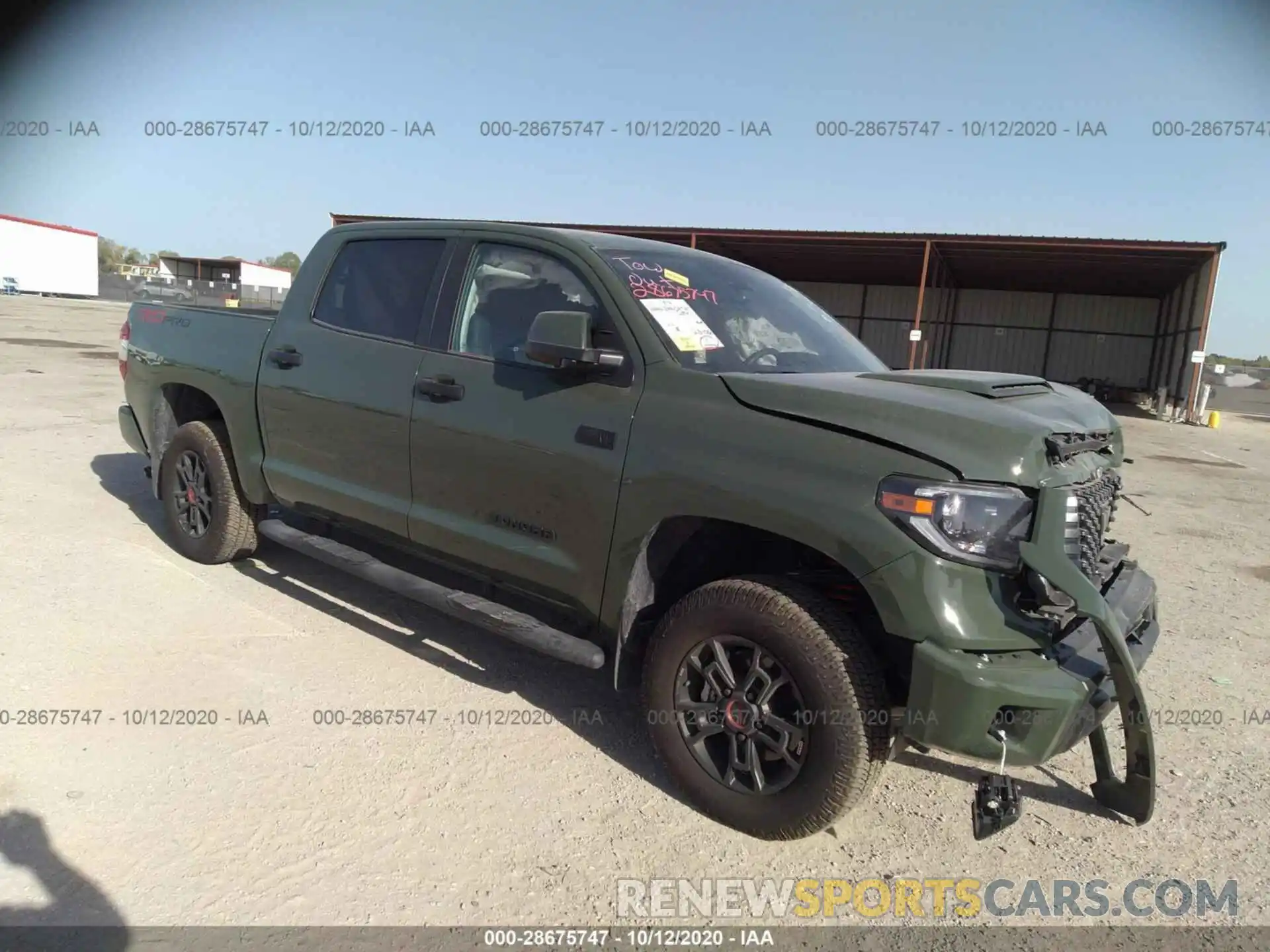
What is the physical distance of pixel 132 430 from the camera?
5.55 meters

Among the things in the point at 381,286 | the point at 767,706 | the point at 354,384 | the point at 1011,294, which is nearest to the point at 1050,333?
the point at 1011,294

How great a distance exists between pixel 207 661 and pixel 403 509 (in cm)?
111

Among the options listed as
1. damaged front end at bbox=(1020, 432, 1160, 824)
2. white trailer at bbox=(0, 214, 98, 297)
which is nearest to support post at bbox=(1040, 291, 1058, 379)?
damaged front end at bbox=(1020, 432, 1160, 824)

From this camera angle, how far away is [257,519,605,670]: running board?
3.21 m

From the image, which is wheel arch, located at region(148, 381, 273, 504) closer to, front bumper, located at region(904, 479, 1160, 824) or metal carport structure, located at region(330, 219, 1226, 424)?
front bumper, located at region(904, 479, 1160, 824)

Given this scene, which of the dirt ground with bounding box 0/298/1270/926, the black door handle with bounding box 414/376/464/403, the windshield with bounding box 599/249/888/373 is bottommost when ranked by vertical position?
the dirt ground with bounding box 0/298/1270/926

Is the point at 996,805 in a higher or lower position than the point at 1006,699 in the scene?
lower

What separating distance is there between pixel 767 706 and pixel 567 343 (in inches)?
55.1

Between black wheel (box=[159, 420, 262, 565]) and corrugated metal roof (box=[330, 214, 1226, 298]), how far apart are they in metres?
14.0

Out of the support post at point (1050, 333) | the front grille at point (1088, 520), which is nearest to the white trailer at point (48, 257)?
the support post at point (1050, 333)

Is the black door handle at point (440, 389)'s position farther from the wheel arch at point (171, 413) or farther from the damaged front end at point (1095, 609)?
the damaged front end at point (1095, 609)

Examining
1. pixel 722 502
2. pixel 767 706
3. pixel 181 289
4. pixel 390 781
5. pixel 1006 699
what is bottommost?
pixel 390 781

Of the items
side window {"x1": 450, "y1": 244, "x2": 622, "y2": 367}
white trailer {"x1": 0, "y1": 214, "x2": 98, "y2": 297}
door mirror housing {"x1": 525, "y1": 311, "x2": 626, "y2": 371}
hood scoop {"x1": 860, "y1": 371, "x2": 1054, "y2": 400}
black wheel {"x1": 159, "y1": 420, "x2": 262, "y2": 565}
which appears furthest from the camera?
white trailer {"x1": 0, "y1": 214, "x2": 98, "y2": 297}

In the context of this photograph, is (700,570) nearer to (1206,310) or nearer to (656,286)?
(656,286)
